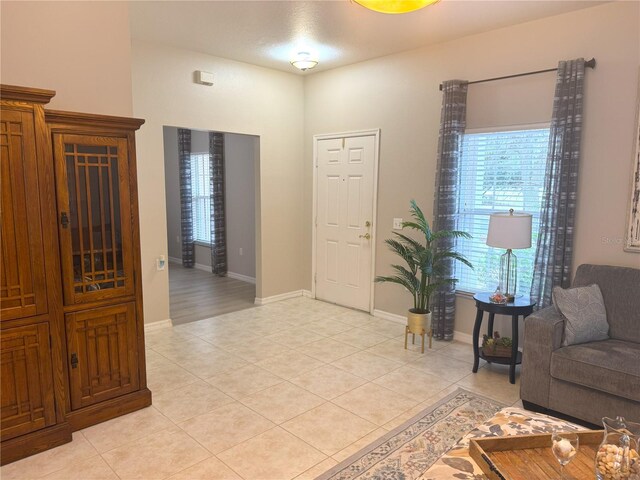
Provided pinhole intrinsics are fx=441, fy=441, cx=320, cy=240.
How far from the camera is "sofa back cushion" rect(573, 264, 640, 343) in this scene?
313cm

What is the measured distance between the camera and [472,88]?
4.24 meters

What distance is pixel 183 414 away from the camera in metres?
3.03

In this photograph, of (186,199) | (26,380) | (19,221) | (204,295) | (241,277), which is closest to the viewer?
(19,221)

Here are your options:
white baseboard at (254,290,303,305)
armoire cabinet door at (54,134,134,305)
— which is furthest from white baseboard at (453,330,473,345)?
armoire cabinet door at (54,134,134,305)

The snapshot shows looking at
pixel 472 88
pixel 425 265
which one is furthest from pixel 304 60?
pixel 425 265

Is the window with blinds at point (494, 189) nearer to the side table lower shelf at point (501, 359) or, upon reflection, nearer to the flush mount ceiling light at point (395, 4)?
the side table lower shelf at point (501, 359)

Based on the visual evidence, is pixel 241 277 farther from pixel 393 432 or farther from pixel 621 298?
pixel 621 298

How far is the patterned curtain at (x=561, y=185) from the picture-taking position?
11.6 feet

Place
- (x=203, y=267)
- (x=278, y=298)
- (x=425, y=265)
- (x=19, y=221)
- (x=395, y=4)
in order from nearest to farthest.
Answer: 1. (x=395, y=4)
2. (x=19, y=221)
3. (x=425, y=265)
4. (x=278, y=298)
5. (x=203, y=267)

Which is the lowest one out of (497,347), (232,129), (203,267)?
(203,267)

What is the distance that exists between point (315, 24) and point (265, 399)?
320 cm

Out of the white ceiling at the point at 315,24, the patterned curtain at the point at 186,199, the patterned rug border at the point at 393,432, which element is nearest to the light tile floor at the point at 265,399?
the patterned rug border at the point at 393,432

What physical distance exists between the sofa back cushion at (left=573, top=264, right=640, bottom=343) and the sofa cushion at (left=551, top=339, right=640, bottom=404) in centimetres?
13

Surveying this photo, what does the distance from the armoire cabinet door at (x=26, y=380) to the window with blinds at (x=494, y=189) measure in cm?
358
